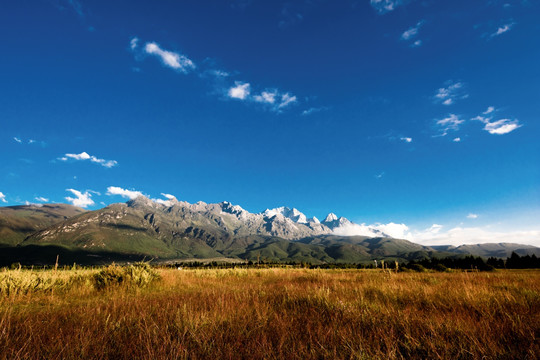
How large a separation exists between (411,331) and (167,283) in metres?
10.9

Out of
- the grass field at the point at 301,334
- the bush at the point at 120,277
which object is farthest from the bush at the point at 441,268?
the bush at the point at 120,277

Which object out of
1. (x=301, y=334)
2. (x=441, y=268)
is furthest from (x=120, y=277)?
(x=441, y=268)

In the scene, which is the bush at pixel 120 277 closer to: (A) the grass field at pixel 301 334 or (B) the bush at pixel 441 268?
(A) the grass field at pixel 301 334

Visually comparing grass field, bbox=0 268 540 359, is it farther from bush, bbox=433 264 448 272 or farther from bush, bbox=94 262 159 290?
bush, bbox=433 264 448 272

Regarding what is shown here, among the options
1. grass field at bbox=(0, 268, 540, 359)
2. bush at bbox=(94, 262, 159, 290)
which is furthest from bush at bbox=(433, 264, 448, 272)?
bush at bbox=(94, 262, 159, 290)

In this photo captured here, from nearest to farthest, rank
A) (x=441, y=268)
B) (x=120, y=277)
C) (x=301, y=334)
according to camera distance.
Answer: (x=301, y=334) < (x=120, y=277) < (x=441, y=268)

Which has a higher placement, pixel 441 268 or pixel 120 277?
pixel 120 277

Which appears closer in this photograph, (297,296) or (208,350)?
(208,350)

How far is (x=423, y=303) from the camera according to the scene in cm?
549

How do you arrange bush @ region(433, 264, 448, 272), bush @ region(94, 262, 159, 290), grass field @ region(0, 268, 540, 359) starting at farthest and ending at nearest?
bush @ region(433, 264, 448, 272) < bush @ region(94, 262, 159, 290) < grass field @ region(0, 268, 540, 359)

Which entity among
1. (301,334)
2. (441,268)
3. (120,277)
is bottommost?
(441,268)

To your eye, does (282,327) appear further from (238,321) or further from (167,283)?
(167,283)

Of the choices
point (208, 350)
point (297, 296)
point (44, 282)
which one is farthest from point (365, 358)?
point (44, 282)

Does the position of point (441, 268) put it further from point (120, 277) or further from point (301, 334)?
point (301, 334)
